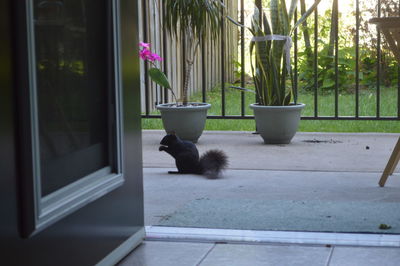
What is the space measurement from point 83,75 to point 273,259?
2.65ft

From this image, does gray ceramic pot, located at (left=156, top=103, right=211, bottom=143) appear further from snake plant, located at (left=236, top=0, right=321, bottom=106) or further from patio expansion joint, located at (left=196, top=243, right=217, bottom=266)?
patio expansion joint, located at (left=196, top=243, right=217, bottom=266)

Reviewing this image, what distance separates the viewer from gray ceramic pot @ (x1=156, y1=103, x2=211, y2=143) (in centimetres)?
439

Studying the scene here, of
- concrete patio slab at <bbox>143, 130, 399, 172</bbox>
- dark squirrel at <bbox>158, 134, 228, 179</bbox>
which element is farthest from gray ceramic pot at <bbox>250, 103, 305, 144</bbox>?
dark squirrel at <bbox>158, 134, 228, 179</bbox>

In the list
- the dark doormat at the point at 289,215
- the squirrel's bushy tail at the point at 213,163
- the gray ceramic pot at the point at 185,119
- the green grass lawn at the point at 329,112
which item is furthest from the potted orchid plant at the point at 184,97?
the dark doormat at the point at 289,215

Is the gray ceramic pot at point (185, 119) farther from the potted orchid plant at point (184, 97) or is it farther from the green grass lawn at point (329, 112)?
the green grass lawn at point (329, 112)

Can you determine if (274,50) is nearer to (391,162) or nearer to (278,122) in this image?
(278,122)

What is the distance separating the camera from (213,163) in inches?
133

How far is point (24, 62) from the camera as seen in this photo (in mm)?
1408

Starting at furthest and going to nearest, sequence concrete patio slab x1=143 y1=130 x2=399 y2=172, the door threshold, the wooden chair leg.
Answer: concrete patio slab x1=143 y1=130 x2=399 y2=172
the wooden chair leg
the door threshold

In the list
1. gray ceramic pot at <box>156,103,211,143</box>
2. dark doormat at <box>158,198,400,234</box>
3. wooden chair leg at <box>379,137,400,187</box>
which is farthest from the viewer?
gray ceramic pot at <box>156,103,211,143</box>

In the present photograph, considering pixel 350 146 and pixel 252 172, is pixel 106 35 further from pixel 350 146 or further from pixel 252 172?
pixel 350 146

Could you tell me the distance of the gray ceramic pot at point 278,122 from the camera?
4.29 metres

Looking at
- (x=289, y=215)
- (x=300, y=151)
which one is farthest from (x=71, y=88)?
(x=300, y=151)

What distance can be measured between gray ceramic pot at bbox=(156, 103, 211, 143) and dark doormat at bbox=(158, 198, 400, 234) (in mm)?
1566
